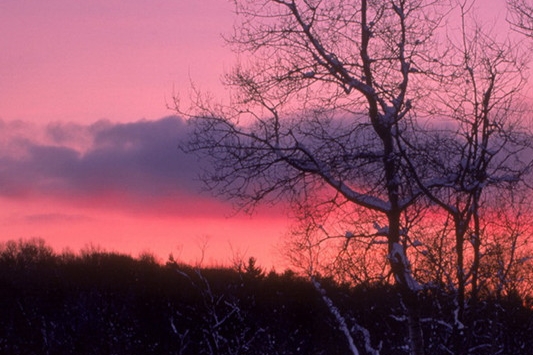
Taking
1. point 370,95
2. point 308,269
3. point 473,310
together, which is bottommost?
point 473,310

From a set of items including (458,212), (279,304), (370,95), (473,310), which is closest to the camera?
(473,310)

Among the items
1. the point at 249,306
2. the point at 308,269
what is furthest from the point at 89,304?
the point at 308,269

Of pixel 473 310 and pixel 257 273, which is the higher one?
pixel 257 273

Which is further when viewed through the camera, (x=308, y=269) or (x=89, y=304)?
(x=89, y=304)

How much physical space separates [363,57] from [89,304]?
36.1 meters

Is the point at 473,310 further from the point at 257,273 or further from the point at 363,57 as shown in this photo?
the point at 257,273

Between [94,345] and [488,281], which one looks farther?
[94,345]

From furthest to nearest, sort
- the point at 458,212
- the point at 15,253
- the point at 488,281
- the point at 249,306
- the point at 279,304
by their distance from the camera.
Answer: the point at 15,253
the point at 279,304
the point at 249,306
the point at 488,281
the point at 458,212

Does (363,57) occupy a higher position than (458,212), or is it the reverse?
(363,57)

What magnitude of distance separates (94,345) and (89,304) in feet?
29.3

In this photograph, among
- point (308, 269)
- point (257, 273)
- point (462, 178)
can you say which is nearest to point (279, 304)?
point (257, 273)

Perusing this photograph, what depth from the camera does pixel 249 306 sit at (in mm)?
45188

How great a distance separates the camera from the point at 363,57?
1338 cm

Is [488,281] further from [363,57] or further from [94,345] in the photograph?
[94,345]
